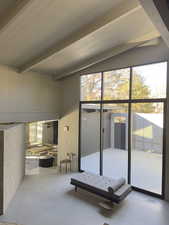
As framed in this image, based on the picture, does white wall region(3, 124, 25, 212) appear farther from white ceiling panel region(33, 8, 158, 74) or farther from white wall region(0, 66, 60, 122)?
white ceiling panel region(33, 8, 158, 74)

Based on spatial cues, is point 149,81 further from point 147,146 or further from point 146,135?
point 147,146

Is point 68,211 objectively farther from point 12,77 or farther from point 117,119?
point 12,77

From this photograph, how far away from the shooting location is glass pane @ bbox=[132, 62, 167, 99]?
4.64 m

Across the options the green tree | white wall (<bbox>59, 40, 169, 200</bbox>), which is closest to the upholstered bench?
white wall (<bbox>59, 40, 169, 200</bbox>)

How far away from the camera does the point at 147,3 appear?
160 centimetres

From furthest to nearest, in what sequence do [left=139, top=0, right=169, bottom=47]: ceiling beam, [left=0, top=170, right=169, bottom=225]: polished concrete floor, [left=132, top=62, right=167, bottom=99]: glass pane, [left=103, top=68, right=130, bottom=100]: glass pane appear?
[left=103, top=68, right=130, bottom=100]: glass pane → [left=132, top=62, right=167, bottom=99]: glass pane → [left=0, top=170, right=169, bottom=225]: polished concrete floor → [left=139, top=0, right=169, bottom=47]: ceiling beam

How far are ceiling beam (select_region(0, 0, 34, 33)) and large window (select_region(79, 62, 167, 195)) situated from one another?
359 centimetres

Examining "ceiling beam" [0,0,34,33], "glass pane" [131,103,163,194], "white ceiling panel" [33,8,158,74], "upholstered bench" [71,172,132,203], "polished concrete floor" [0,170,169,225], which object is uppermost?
"white ceiling panel" [33,8,158,74]

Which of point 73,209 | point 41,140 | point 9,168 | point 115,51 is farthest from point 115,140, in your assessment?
point 41,140

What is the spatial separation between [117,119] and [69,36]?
3.14 m

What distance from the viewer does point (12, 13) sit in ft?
9.57

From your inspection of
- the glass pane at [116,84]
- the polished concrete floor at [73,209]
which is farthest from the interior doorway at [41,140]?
the glass pane at [116,84]

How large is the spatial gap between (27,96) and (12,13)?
3.32 m

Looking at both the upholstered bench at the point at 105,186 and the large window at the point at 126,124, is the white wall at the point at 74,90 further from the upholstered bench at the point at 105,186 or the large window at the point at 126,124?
the upholstered bench at the point at 105,186
